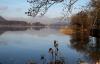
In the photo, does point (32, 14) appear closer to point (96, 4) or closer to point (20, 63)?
point (96, 4)

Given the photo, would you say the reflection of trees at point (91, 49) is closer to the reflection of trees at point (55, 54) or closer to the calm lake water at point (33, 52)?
the calm lake water at point (33, 52)

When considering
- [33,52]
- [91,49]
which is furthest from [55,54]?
[33,52]

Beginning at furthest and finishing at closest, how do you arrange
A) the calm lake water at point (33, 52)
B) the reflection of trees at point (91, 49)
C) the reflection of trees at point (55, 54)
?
the calm lake water at point (33, 52) < the reflection of trees at point (91, 49) < the reflection of trees at point (55, 54)

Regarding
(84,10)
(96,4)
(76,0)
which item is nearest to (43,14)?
(76,0)

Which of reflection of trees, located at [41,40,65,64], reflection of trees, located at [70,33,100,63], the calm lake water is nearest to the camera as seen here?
reflection of trees, located at [41,40,65,64]

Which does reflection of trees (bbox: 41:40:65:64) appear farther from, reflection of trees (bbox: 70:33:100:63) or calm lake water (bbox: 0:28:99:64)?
reflection of trees (bbox: 70:33:100:63)

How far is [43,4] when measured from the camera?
20.3ft

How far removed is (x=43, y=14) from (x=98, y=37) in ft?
80.8

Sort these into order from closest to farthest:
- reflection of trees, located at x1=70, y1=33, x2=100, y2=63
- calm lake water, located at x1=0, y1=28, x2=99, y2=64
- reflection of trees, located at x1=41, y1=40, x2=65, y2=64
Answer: reflection of trees, located at x1=41, y1=40, x2=65, y2=64
reflection of trees, located at x1=70, y1=33, x2=100, y2=63
calm lake water, located at x1=0, y1=28, x2=99, y2=64

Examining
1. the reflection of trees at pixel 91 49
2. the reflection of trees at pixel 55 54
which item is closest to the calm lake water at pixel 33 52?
the reflection of trees at pixel 91 49

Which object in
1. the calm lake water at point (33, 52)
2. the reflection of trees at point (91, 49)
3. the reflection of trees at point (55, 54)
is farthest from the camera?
the calm lake water at point (33, 52)

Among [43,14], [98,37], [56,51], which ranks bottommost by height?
[98,37]

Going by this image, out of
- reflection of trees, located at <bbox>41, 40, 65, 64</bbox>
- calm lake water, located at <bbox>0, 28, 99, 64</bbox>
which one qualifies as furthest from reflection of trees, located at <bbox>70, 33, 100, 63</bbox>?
reflection of trees, located at <bbox>41, 40, 65, 64</bbox>

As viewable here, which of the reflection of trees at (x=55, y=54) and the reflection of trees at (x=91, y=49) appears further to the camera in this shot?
the reflection of trees at (x=91, y=49)
